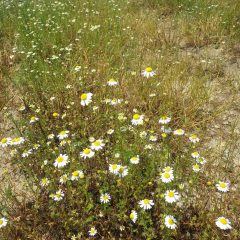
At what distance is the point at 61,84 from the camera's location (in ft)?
12.3

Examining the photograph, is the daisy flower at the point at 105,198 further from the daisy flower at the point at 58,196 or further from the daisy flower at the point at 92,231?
the daisy flower at the point at 58,196

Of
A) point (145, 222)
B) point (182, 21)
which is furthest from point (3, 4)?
point (145, 222)

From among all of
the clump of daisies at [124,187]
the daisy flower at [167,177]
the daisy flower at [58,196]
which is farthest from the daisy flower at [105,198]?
the daisy flower at [167,177]

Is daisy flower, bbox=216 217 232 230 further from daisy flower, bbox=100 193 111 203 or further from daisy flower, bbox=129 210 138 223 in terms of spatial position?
daisy flower, bbox=100 193 111 203

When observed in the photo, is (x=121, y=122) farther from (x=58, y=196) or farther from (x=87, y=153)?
(x=58, y=196)

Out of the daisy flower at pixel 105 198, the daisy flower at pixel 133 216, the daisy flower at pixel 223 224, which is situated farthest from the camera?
the daisy flower at pixel 105 198

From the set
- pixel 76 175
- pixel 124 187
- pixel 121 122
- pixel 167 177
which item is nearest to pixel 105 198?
pixel 124 187

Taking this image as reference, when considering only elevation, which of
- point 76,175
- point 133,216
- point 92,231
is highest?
point 76,175

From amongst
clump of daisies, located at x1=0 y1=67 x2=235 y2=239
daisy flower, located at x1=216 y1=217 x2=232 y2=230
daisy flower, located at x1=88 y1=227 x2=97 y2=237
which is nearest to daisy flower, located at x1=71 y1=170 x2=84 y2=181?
clump of daisies, located at x1=0 y1=67 x2=235 y2=239

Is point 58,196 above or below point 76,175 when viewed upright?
below

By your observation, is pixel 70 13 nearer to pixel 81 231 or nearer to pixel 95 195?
pixel 95 195

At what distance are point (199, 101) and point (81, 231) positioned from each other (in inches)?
82.6

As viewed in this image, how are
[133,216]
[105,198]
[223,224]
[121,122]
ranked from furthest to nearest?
[121,122] → [105,198] → [133,216] → [223,224]

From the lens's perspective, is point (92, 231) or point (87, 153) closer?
point (92, 231)
